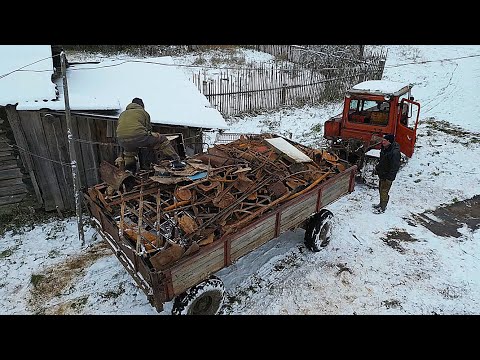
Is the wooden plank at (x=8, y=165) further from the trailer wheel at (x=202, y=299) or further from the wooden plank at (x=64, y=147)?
the trailer wheel at (x=202, y=299)

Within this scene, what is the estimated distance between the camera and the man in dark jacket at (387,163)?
25.0ft

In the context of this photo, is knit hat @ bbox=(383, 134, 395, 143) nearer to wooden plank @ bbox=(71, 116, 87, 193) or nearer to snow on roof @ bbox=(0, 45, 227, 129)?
snow on roof @ bbox=(0, 45, 227, 129)

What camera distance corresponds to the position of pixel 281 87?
48.3 feet

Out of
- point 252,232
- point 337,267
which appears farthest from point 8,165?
point 337,267

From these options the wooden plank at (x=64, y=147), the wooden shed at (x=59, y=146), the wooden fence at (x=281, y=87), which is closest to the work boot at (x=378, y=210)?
the wooden shed at (x=59, y=146)

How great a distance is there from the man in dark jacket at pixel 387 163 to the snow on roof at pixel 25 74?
706 cm

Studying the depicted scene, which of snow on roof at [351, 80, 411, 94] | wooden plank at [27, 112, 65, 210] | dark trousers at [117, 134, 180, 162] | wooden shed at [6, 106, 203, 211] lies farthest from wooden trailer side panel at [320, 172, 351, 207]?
wooden plank at [27, 112, 65, 210]

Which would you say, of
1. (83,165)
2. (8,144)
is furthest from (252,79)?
(8,144)

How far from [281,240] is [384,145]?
317 cm

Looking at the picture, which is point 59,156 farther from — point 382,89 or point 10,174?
point 382,89

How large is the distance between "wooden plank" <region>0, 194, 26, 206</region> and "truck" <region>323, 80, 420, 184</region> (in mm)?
7639

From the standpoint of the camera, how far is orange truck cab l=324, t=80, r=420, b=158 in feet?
28.7

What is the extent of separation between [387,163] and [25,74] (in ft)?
26.4

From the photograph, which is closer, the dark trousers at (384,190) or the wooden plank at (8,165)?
the wooden plank at (8,165)
